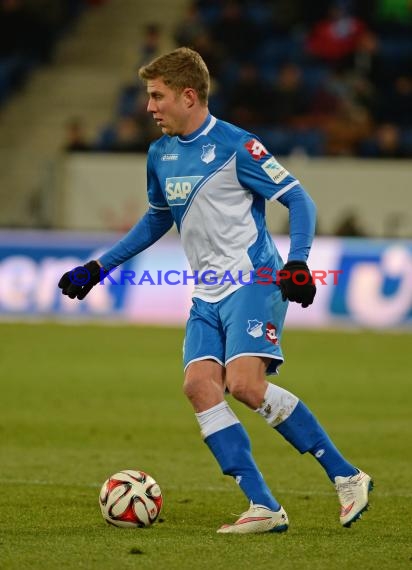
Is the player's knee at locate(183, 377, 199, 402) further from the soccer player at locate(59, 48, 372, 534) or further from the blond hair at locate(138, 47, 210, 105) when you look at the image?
the blond hair at locate(138, 47, 210, 105)

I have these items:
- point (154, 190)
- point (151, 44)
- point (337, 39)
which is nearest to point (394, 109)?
point (337, 39)

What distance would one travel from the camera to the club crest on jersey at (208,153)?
242 inches

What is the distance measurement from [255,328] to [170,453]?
3006 mm

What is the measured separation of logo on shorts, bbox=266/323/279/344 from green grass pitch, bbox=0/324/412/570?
2.96ft

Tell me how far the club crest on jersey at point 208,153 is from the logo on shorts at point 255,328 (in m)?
0.79

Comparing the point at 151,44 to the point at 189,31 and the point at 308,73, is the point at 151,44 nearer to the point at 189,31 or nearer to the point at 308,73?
the point at 189,31

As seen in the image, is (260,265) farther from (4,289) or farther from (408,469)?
(4,289)

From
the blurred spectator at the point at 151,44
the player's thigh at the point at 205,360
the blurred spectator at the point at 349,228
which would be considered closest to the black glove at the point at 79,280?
the player's thigh at the point at 205,360

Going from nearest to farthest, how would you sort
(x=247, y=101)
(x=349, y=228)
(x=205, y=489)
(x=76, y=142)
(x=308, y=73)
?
(x=205, y=489), (x=349, y=228), (x=76, y=142), (x=247, y=101), (x=308, y=73)

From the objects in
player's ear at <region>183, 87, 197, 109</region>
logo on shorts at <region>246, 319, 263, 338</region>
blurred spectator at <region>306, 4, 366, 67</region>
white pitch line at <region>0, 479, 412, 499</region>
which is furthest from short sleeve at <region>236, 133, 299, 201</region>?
blurred spectator at <region>306, 4, 366, 67</region>

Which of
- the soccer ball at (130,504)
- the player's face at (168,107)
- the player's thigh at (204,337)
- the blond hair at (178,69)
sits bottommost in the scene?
the soccer ball at (130,504)

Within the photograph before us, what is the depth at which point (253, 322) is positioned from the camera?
6027 mm

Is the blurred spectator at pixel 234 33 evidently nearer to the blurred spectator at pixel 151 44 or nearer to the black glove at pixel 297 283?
the blurred spectator at pixel 151 44

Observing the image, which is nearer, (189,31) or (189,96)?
(189,96)
